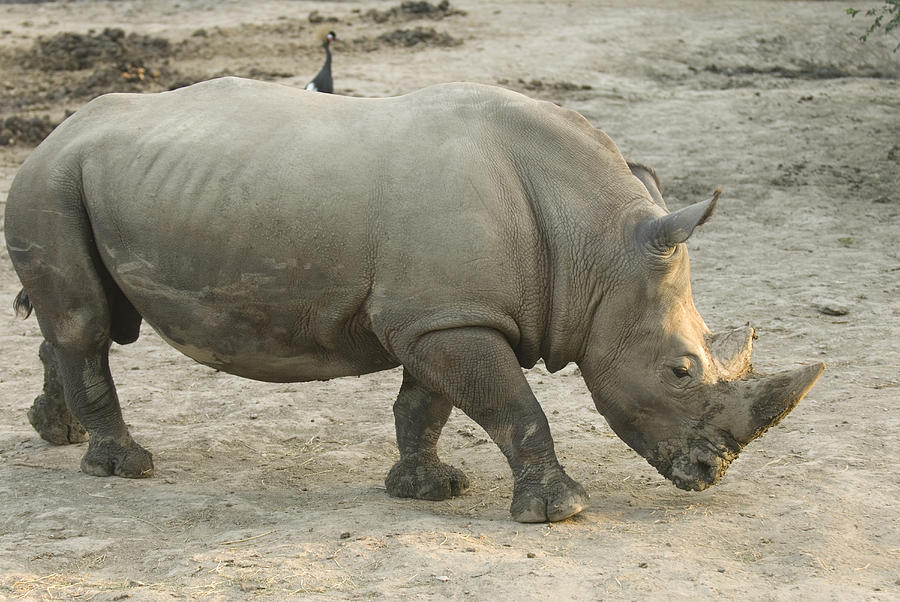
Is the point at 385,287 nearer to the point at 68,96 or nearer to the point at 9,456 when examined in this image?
the point at 9,456

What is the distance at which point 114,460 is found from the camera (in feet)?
18.9

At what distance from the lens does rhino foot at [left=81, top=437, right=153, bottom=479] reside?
5730 millimetres

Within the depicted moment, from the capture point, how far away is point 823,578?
4113mm

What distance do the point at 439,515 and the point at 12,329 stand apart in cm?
436

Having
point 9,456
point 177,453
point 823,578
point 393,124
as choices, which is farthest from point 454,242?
point 9,456

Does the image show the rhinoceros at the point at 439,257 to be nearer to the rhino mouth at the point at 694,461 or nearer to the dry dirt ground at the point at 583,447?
the rhino mouth at the point at 694,461

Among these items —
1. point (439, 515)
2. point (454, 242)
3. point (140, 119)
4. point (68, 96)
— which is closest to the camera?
point (454, 242)

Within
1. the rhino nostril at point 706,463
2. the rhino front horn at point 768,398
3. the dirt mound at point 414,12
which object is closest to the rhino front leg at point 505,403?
the rhino nostril at point 706,463

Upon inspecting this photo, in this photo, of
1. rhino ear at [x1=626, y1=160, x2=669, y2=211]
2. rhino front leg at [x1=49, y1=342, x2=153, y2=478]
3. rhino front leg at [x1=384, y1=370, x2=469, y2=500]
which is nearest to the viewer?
rhino ear at [x1=626, y1=160, x2=669, y2=211]

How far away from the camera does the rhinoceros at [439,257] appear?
4773mm

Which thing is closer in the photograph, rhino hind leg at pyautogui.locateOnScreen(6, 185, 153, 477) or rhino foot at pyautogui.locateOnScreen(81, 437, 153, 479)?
rhino hind leg at pyautogui.locateOnScreen(6, 185, 153, 477)

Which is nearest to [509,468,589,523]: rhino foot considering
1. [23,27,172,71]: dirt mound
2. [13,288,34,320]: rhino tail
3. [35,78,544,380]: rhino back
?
[35,78,544,380]: rhino back

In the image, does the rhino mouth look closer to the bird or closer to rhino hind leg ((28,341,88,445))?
rhino hind leg ((28,341,88,445))

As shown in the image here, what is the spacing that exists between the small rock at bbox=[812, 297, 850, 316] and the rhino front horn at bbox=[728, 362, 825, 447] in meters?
3.05
